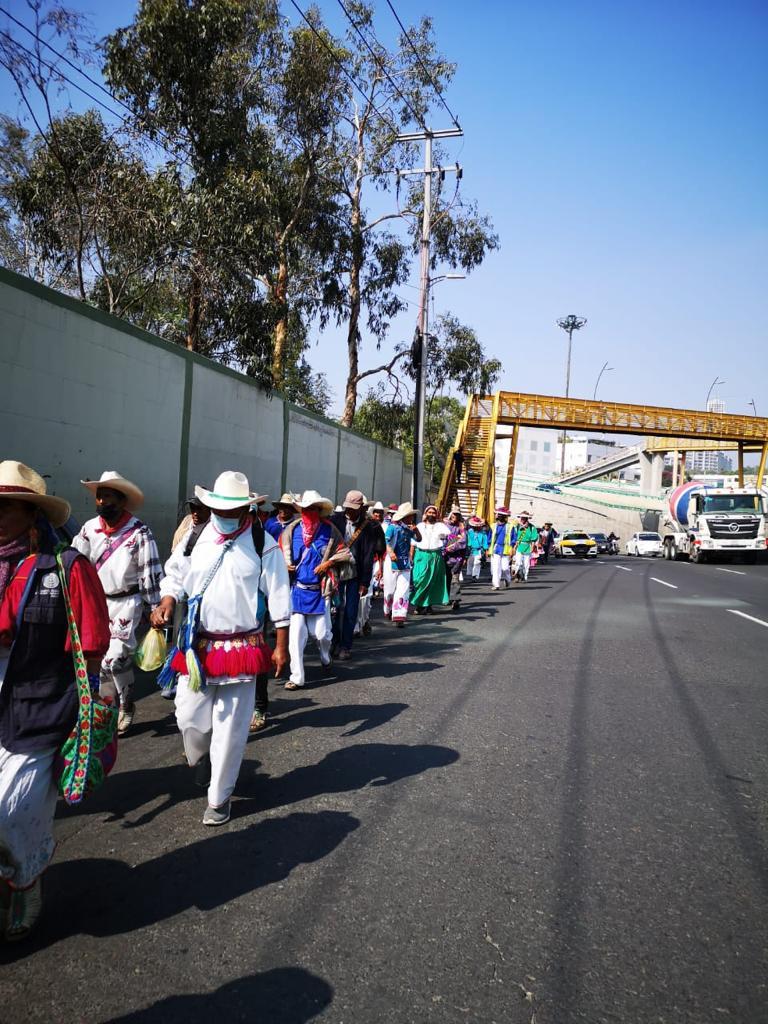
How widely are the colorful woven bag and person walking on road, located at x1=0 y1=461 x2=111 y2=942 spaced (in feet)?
0.07

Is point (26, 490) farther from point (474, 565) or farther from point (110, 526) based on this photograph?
point (474, 565)

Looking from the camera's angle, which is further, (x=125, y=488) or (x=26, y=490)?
(x=125, y=488)

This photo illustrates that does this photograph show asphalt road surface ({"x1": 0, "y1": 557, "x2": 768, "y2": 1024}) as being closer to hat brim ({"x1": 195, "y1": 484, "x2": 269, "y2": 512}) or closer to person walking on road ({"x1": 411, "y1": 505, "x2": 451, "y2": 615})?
hat brim ({"x1": 195, "y1": 484, "x2": 269, "y2": 512})

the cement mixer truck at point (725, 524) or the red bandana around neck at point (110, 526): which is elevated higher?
the cement mixer truck at point (725, 524)

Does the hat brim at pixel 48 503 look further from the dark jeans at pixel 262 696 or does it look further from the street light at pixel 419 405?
the street light at pixel 419 405

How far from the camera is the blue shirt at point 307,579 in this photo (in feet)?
23.9

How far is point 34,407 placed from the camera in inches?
310

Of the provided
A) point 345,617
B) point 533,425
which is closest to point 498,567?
point 345,617

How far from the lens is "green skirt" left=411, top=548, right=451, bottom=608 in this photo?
12641mm

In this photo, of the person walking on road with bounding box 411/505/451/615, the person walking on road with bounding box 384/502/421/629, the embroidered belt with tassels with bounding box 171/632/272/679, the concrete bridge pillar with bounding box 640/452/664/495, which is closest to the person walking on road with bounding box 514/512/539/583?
the person walking on road with bounding box 411/505/451/615

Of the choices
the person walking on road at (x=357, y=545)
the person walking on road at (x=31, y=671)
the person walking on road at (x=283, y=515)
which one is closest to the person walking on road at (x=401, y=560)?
the person walking on road at (x=357, y=545)

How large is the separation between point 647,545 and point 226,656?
4605 centimetres

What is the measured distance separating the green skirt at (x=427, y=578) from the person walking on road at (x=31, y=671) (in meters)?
9.61

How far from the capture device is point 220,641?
418 centimetres
